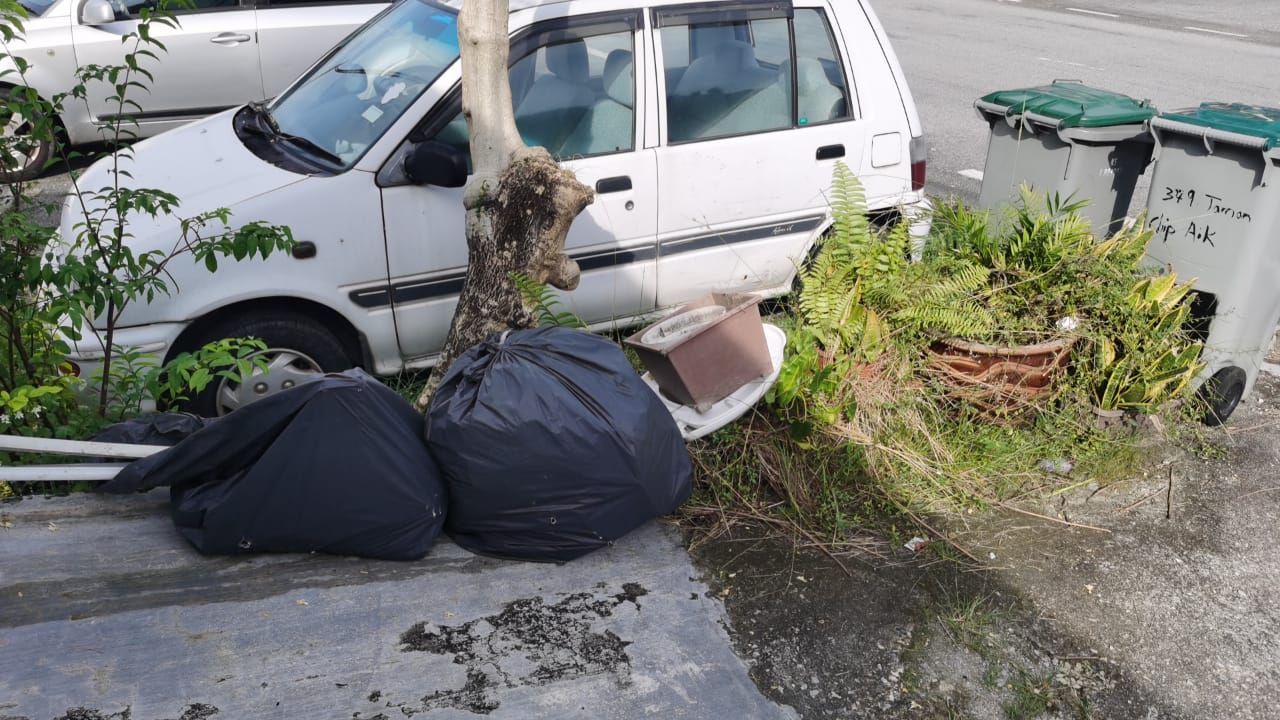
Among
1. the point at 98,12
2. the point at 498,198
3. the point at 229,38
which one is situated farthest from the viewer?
the point at 229,38

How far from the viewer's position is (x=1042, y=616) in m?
3.43

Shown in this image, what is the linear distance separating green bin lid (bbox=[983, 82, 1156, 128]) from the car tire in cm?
355

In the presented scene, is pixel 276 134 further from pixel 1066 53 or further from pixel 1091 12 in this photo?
pixel 1091 12

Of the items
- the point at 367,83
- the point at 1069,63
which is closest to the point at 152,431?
the point at 367,83

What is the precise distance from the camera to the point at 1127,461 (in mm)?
4316

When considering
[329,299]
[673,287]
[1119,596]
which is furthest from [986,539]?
[329,299]

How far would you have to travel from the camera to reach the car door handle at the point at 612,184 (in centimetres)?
450

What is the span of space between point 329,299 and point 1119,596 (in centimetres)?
322

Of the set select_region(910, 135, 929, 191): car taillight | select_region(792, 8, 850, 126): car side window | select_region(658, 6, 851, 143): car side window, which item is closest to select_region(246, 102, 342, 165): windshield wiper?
select_region(658, 6, 851, 143): car side window

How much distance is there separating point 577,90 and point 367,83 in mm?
953

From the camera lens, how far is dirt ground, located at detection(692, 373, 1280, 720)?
3078 mm

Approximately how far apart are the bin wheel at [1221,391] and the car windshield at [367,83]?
370cm

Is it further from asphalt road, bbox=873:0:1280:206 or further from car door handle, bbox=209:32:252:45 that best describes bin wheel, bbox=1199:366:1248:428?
car door handle, bbox=209:32:252:45

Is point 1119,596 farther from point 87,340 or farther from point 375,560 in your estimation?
point 87,340
